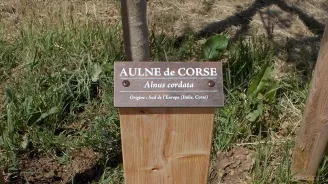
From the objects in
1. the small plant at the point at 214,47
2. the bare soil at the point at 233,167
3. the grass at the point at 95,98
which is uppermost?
the small plant at the point at 214,47

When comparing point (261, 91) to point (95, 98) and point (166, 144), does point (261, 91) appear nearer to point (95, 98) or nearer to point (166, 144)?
point (95, 98)

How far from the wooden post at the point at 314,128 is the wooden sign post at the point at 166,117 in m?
0.62

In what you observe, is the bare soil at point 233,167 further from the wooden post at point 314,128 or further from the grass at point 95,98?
the wooden post at point 314,128

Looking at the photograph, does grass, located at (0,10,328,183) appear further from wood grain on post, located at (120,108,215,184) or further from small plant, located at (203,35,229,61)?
wood grain on post, located at (120,108,215,184)

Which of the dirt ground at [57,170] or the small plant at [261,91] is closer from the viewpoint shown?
the dirt ground at [57,170]

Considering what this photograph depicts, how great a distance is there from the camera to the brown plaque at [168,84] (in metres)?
1.73

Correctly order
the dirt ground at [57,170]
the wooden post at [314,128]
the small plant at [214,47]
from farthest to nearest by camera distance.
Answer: the small plant at [214,47] → the dirt ground at [57,170] → the wooden post at [314,128]

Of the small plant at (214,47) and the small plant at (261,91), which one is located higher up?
the small plant at (214,47)

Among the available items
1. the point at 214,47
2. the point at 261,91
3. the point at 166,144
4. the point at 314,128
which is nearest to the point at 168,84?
the point at 166,144

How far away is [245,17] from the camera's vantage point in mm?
3896

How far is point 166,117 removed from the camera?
1.79 m

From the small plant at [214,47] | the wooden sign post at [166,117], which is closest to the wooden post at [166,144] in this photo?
the wooden sign post at [166,117]

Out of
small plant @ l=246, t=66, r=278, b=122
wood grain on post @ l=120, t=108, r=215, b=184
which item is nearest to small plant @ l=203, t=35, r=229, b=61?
small plant @ l=246, t=66, r=278, b=122

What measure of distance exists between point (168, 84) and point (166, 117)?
4.8 inches
